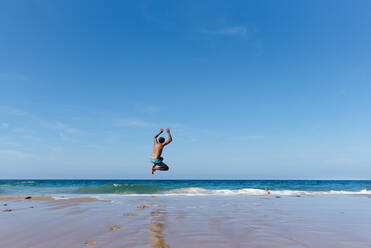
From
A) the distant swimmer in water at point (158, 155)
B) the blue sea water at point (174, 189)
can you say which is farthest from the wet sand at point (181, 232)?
the blue sea water at point (174, 189)

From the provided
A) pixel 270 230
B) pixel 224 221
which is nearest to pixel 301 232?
pixel 270 230

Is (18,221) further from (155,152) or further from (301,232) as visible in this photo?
(301,232)

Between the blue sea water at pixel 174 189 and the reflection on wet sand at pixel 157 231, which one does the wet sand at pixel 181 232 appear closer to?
the reflection on wet sand at pixel 157 231

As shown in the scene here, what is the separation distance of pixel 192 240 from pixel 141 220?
303cm

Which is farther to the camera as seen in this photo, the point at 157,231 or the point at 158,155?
the point at 158,155

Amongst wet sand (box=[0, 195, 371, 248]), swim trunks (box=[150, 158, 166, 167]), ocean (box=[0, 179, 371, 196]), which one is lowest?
wet sand (box=[0, 195, 371, 248])

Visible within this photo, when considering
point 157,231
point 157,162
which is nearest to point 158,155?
point 157,162

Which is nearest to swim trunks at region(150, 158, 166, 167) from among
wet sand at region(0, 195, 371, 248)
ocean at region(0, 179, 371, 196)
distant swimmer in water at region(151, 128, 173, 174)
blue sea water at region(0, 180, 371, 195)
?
distant swimmer in water at region(151, 128, 173, 174)

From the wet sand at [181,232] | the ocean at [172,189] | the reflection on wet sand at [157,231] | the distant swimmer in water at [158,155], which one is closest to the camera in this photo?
the reflection on wet sand at [157,231]

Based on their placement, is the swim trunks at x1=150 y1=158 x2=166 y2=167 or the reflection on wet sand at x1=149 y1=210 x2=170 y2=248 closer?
the reflection on wet sand at x1=149 y1=210 x2=170 y2=248

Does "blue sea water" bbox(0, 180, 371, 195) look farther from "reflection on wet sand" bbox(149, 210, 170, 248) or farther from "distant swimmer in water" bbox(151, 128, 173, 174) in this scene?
"reflection on wet sand" bbox(149, 210, 170, 248)

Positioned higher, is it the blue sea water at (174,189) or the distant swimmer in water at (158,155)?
the distant swimmer in water at (158,155)

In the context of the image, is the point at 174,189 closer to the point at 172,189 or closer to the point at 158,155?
the point at 172,189

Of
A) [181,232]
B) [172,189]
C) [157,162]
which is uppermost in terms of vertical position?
[157,162]
